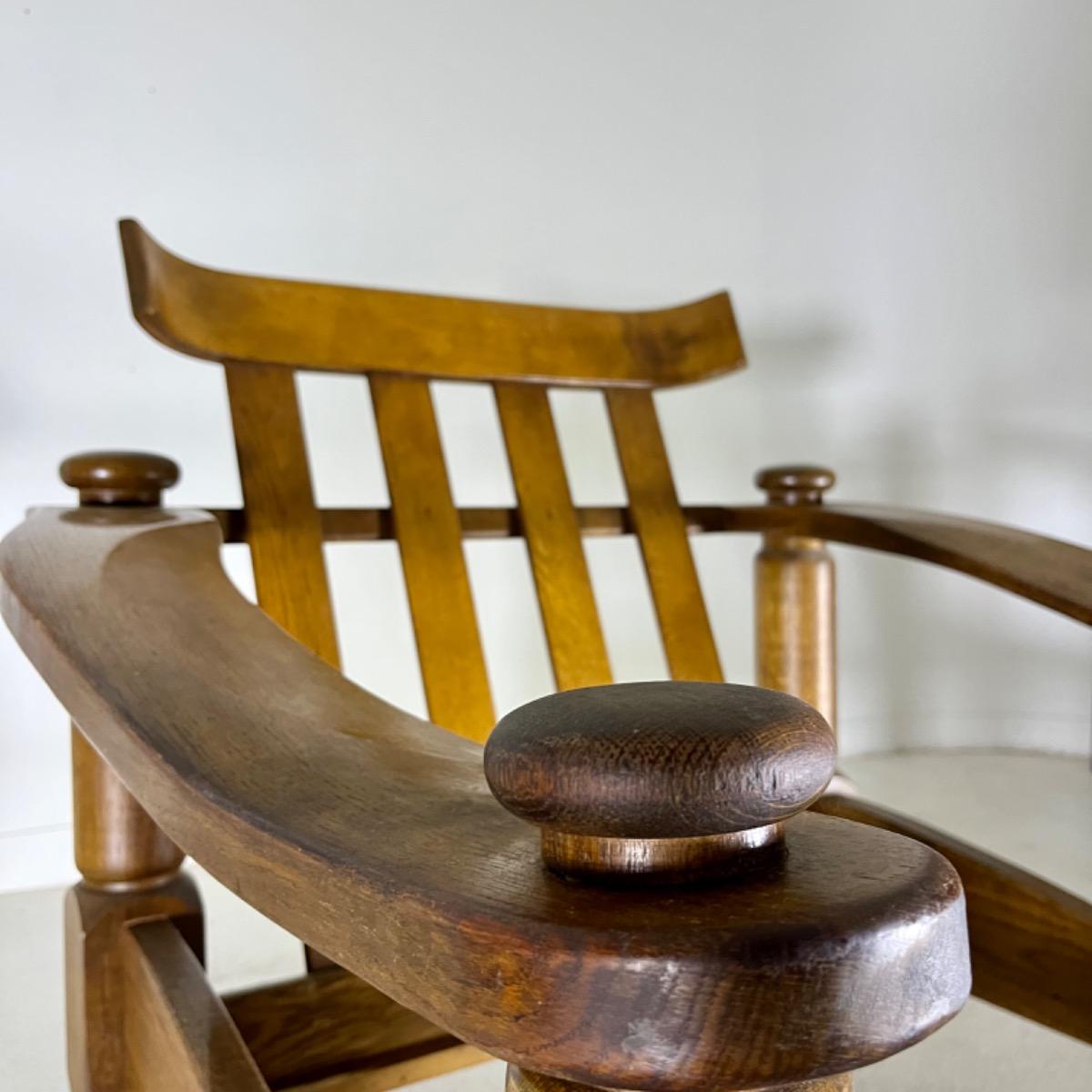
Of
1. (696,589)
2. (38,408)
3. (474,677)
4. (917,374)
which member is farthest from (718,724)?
(917,374)

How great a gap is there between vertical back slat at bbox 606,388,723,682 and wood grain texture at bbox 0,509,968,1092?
0.61 m

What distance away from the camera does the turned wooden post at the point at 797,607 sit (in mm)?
907

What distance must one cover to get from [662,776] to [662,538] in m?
0.78

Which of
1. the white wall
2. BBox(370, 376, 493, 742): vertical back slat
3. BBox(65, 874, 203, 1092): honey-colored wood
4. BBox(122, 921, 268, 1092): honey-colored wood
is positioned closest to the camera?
BBox(122, 921, 268, 1092): honey-colored wood

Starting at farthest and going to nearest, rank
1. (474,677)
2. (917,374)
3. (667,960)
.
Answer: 1. (917,374)
2. (474,677)
3. (667,960)

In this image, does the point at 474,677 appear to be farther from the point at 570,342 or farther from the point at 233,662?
the point at 233,662

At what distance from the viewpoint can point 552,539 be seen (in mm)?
896

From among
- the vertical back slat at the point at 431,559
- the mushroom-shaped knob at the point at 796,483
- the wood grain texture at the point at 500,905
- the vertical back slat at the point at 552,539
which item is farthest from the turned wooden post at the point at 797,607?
the wood grain texture at the point at 500,905

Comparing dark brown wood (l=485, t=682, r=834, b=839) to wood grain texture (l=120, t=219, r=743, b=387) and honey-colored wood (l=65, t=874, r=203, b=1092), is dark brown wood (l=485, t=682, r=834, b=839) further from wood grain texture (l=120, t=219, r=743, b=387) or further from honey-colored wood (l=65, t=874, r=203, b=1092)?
wood grain texture (l=120, t=219, r=743, b=387)

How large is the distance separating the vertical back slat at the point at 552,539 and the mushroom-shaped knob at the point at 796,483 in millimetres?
177

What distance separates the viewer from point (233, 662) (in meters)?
0.35

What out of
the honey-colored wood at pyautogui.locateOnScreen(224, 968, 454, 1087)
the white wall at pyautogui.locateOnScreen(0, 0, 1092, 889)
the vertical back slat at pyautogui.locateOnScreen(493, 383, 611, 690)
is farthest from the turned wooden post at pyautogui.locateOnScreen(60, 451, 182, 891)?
the white wall at pyautogui.locateOnScreen(0, 0, 1092, 889)

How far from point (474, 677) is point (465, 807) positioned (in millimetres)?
549

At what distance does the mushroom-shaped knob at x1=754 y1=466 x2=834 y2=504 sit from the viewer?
36.2 inches
